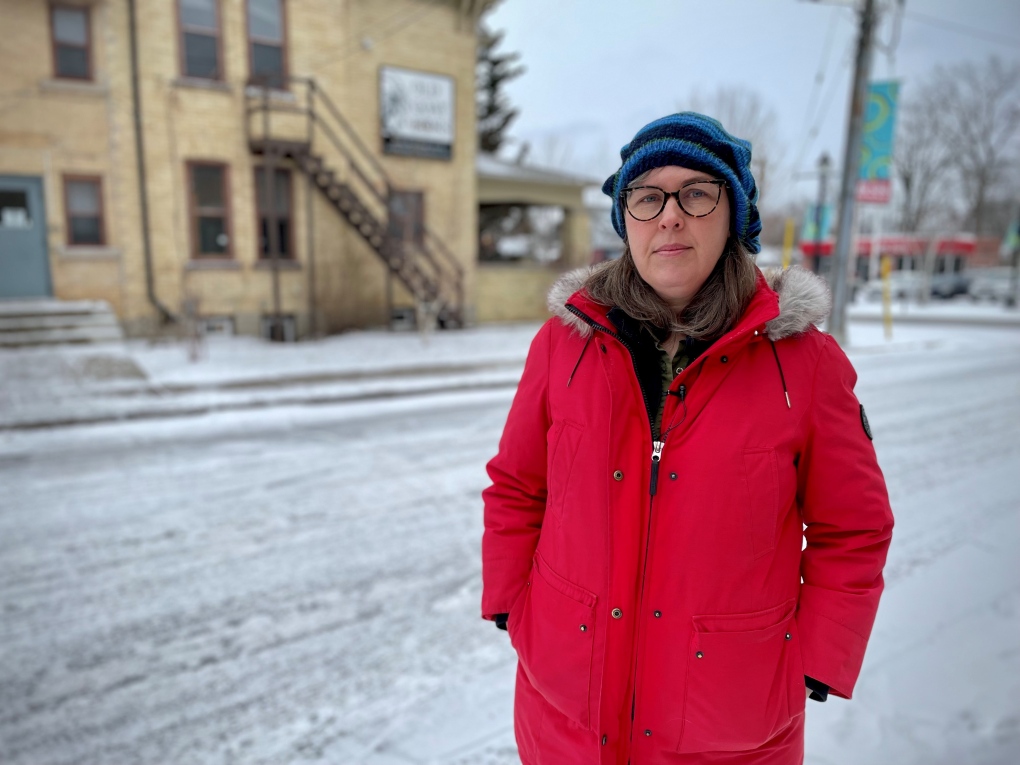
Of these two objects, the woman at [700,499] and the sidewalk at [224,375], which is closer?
the woman at [700,499]

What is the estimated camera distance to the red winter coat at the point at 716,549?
4.79ft

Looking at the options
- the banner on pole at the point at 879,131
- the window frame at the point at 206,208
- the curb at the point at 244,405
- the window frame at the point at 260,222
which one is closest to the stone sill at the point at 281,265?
the window frame at the point at 260,222

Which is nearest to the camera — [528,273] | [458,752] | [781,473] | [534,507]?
[781,473]

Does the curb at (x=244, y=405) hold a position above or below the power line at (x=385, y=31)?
below

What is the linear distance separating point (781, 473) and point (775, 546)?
0.17 metres

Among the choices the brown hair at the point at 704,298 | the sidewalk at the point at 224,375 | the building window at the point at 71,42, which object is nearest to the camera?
the brown hair at the point at 704,298

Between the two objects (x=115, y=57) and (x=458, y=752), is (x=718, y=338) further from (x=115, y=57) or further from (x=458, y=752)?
(x=115, y=57)

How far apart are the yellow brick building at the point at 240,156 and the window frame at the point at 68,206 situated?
0.03 meters

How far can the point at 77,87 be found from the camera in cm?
1277

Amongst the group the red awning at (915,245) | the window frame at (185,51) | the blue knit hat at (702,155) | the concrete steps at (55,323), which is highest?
the window frame at (185,51)

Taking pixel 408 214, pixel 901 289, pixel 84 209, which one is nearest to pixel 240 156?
pixel 84 209

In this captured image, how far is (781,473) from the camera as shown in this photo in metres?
1.48

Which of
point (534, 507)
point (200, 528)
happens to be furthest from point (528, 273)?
point (534, 507)

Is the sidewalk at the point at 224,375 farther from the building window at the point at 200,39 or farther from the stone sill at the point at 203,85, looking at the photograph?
the building window at the point at 200,39
